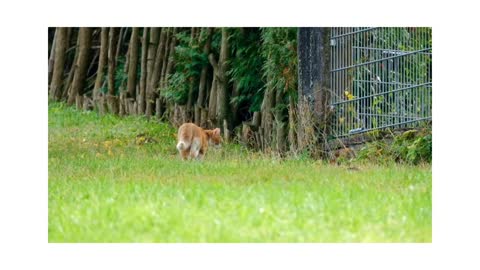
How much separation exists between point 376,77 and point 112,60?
511 inches

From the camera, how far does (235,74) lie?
22.5 m

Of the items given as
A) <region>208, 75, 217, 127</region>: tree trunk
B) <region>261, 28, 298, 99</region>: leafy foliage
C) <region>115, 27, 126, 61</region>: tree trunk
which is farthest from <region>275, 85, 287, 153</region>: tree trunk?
<region>115, 27, 126, 61</region>: tree trunk

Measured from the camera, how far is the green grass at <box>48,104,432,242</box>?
10.8m

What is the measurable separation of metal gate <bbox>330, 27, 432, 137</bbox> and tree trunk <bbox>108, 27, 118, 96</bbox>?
11.8 m

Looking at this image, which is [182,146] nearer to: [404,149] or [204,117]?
[404,149]

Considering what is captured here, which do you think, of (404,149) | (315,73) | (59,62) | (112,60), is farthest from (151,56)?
(404,149)

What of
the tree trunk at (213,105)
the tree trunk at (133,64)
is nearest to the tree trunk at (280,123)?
the tree trunk at (213,105)

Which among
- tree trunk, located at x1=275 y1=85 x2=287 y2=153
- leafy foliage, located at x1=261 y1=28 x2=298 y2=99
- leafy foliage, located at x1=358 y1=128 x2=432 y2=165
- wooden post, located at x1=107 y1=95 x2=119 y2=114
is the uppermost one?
leafy foliage, located at x1=261 y1=28 x2=298 y2=99

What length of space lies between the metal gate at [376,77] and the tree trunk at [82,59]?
14.1 m

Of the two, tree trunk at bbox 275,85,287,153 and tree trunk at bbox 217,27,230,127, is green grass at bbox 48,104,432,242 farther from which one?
tree trunk at bbox 217,27,230,127

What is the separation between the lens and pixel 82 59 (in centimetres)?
3125
